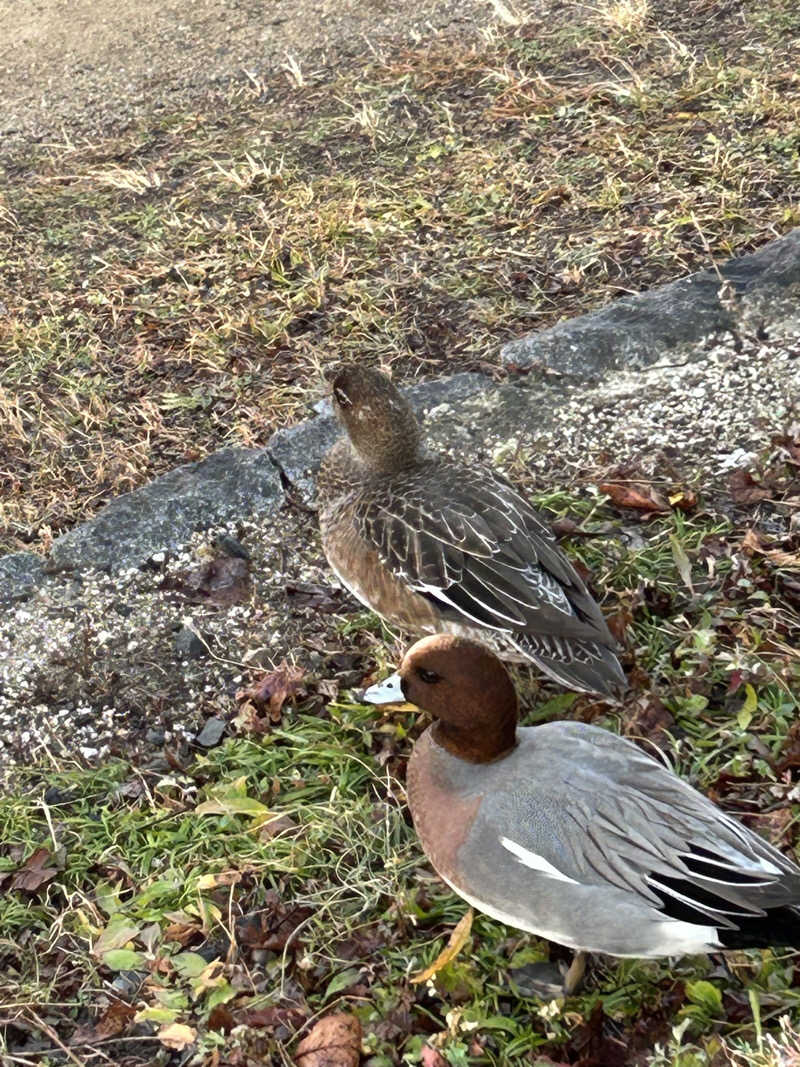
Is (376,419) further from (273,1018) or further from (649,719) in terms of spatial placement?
(273,1018)

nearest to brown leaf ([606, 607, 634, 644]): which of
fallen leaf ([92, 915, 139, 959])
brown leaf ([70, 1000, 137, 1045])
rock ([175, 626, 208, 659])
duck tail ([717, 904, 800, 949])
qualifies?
duck tail ([717, 904, 800, 949])

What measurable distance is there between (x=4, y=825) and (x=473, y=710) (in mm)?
1474

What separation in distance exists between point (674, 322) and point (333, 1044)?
2896 millimetres

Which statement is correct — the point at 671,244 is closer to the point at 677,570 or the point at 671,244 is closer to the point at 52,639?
the point at 677,570

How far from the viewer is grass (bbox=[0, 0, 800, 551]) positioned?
5070 millimetres

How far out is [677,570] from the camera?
368 centimetres

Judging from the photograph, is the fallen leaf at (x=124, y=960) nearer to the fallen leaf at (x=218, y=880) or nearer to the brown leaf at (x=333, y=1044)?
the fallen leaf at (x=218, y=880)

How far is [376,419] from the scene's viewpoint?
380 cm

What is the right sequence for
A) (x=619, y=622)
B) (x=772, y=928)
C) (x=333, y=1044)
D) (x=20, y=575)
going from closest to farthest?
(x=772, y=928), (x=333, y=1044), (x=619, y=622), (x=20, y=575)

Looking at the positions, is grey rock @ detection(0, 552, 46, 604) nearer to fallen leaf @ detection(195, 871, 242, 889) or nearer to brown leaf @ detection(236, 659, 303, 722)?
brown leaf @ detection(236, 659, 303, 722)

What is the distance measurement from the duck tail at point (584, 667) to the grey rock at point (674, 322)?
1590 millimetres

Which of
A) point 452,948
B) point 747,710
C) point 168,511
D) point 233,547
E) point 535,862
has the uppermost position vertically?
point 168,511

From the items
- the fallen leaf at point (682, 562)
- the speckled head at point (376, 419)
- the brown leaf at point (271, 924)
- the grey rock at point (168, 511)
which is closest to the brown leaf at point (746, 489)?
the fallen leaf at point (682, 562)

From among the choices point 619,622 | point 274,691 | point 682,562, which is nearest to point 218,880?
point 274,691
